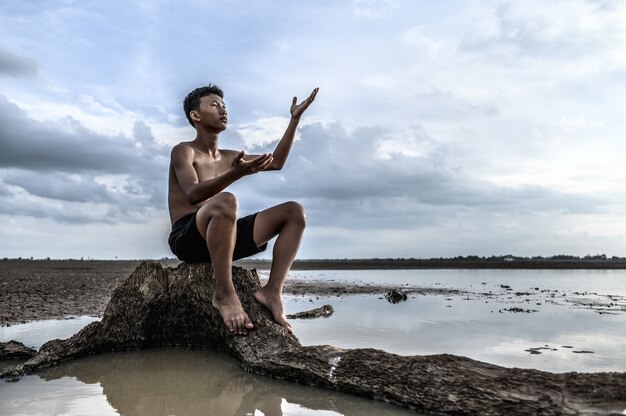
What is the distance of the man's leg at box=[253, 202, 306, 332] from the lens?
438 cm

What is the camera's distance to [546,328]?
6.39 metres

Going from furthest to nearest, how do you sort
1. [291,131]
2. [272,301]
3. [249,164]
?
[291,131] < [272,301] < [249,164]

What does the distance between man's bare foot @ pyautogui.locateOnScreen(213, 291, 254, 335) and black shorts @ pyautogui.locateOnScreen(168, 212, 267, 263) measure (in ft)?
1.50

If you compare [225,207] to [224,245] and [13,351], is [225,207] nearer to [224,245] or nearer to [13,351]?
[224,245]

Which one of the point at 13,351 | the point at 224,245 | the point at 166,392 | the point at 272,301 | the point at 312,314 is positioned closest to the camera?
the point at 166,392

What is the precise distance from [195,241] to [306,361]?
5.08ft

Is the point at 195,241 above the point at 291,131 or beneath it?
beneath

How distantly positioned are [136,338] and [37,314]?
11.9ft

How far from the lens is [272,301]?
435cm

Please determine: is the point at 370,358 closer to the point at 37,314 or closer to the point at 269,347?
the point at 269,347

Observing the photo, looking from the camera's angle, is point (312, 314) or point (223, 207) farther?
point (312, 314)

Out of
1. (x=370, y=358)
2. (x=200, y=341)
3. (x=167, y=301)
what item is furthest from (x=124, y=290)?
(x=370, y=358)

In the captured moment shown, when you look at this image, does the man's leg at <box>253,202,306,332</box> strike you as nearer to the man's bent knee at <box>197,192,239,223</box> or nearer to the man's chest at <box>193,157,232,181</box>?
the man's bent knee at <box>197,192,239,223</box>

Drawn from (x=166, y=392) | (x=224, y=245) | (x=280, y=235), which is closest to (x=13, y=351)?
(x=166, y=392)
